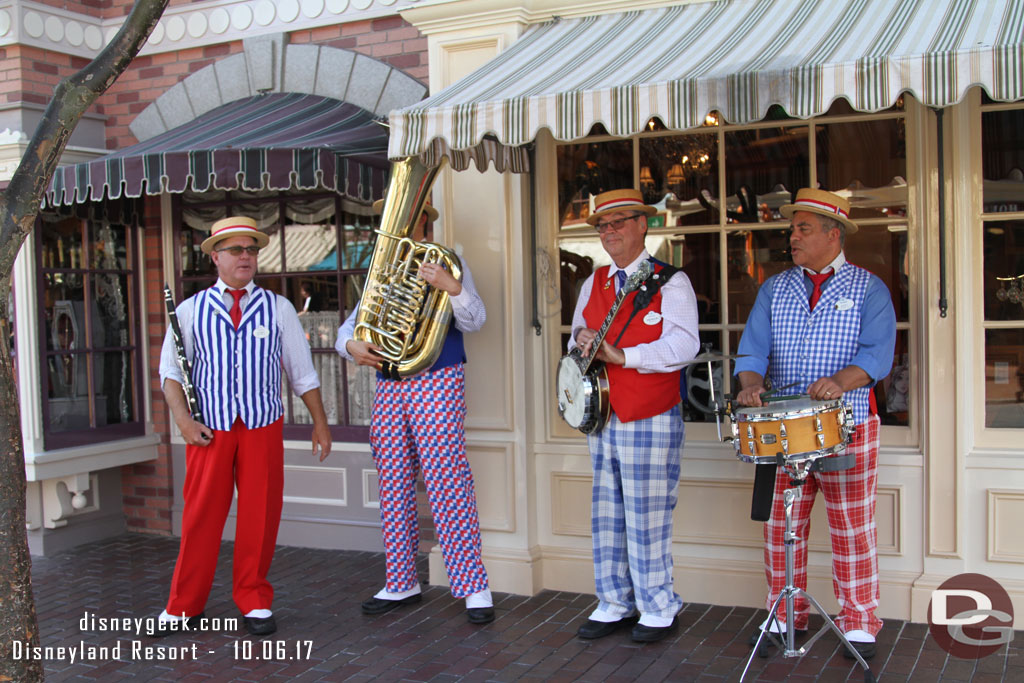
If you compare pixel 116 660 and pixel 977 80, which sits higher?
pixel 977 80

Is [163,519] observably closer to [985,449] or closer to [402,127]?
[402,127]

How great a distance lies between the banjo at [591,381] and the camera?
4.64m

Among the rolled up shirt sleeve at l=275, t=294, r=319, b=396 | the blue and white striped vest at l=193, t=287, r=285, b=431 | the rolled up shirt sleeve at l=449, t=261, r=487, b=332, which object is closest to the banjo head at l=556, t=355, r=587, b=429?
the rolled up shirt sleeve at l=449, t=261, r=487, b=332

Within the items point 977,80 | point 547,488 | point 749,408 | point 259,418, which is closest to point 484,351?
point 547,488

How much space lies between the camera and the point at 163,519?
7.22 m

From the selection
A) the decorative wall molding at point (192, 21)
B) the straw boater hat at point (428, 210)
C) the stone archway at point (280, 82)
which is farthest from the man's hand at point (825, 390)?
the decorative wall molding at point (192, 21)

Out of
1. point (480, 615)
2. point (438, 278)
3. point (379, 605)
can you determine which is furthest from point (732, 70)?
point (379, 605)

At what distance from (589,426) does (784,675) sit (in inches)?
51.5

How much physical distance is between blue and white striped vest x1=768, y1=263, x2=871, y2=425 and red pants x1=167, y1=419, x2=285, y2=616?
2450mm

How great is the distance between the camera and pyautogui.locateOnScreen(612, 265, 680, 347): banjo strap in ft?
15.2

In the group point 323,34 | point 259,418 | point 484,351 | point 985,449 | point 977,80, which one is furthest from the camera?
point 323,34

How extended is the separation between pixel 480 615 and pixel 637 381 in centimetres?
140

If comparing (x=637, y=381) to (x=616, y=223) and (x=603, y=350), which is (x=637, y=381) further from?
(x=616, y=223)

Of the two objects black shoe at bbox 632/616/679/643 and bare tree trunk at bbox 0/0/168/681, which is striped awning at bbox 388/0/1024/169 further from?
black shoe at bbox 632/616/679/643
